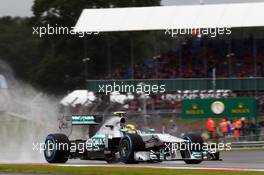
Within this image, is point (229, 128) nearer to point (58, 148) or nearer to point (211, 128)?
point (211, 128)

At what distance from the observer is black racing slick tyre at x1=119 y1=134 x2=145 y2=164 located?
18.1 metres

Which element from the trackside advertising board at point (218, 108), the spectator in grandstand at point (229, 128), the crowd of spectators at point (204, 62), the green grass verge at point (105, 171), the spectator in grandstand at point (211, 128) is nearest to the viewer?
the green grass verge at point (105, 171)

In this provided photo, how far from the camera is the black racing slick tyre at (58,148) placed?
64.3 feet

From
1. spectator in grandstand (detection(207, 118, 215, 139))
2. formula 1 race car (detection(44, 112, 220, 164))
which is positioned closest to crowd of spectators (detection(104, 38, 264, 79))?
spectator in grandstand (detection(207, 118, 215, 139))

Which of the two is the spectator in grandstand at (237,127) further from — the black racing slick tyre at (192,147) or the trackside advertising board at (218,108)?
the black racing slick tyre at (192,147)

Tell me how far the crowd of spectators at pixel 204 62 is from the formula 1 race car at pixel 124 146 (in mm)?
18031

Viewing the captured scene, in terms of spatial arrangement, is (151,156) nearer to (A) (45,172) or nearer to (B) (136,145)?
(B) (136,145)

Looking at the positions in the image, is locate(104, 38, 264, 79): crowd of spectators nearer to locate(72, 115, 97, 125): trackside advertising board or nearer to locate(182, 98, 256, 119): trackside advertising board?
locate(182, 98, 256, 119): trackside advertising board

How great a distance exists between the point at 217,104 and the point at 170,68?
6978 mm

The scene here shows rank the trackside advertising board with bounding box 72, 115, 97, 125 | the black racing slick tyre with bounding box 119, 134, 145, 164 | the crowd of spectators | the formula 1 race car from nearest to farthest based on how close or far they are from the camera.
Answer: the black racing slick tyre with bounding box 119, 134, 145, 164, the formula 1 race car, the trackside advertising board with bounding box 72, 115, 97, 125, the crowd of spectators

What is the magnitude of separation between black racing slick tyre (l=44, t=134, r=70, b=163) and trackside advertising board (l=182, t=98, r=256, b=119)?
1292cm

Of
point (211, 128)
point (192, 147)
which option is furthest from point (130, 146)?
point (211, 128)

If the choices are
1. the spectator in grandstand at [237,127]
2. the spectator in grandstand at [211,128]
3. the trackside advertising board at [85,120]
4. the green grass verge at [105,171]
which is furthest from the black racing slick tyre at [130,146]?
the spectator in grandstand at [237,127]

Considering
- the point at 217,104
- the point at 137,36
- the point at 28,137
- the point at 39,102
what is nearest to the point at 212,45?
the point at 137,36
